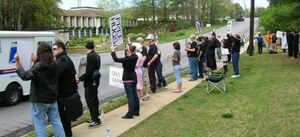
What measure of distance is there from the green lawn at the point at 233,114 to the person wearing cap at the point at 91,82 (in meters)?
0.94

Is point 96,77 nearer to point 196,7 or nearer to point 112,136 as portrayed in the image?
point 112,136

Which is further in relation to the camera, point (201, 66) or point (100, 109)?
point (201, 66)

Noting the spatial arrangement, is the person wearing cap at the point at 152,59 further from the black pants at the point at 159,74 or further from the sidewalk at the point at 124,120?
the black pants at the point at 159,74

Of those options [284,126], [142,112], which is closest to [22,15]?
[142,112]

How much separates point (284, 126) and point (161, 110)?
3.28 metres

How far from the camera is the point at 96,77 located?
8.41 m

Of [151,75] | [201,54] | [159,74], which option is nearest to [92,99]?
[151,75]

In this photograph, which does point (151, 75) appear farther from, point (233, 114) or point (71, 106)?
point (71, 106)


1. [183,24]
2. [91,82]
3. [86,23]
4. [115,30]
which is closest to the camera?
[91,82]

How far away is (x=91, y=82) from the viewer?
845 cm

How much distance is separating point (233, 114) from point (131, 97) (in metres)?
2.32

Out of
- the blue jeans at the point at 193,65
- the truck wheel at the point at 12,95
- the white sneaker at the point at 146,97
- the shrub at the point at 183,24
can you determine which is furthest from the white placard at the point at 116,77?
the shrub at the point at 183,24

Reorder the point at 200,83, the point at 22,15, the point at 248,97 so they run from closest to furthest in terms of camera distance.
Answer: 1. the point at 248,97
2. the point at 200,83
3. the point at 22,15

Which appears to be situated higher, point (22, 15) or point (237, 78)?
point (22, 15)
